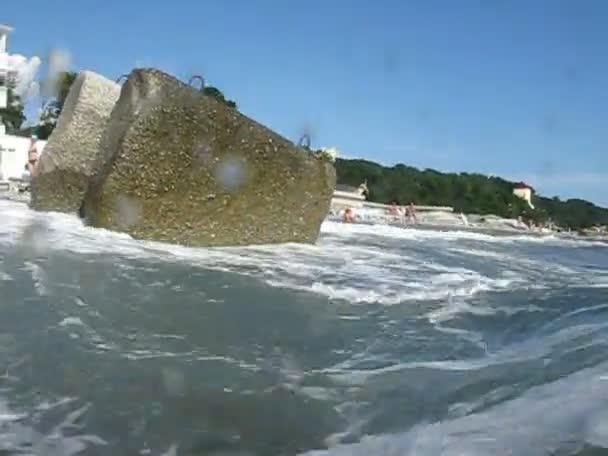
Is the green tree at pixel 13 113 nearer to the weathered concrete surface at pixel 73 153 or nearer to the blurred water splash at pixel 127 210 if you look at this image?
the weathered concrete surface at pixel 73 153

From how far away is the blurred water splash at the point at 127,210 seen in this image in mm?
6957

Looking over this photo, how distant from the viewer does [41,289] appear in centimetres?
419

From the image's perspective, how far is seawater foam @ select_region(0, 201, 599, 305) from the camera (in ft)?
17.7

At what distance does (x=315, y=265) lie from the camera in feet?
21.3

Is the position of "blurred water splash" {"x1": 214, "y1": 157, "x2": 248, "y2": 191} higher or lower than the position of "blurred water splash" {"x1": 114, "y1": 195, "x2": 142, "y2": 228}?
higher

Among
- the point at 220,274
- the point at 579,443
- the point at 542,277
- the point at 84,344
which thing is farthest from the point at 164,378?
the point at 542,277

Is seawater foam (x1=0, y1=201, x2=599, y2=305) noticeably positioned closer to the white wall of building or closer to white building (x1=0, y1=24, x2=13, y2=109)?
the white wall of building

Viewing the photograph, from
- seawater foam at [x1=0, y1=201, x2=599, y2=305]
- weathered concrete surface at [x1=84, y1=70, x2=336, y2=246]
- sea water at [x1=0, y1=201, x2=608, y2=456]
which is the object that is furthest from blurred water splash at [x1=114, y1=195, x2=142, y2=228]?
sea water at [x1=0, y1=201, x2=608, y2=456]

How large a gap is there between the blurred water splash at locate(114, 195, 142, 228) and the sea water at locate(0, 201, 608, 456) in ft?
3.24

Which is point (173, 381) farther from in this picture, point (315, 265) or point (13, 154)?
point (13, 154)

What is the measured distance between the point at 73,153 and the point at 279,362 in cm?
614

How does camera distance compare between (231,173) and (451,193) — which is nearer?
(231,173)

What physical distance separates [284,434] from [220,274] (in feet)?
10.1

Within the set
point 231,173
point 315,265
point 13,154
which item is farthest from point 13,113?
point 315,265
